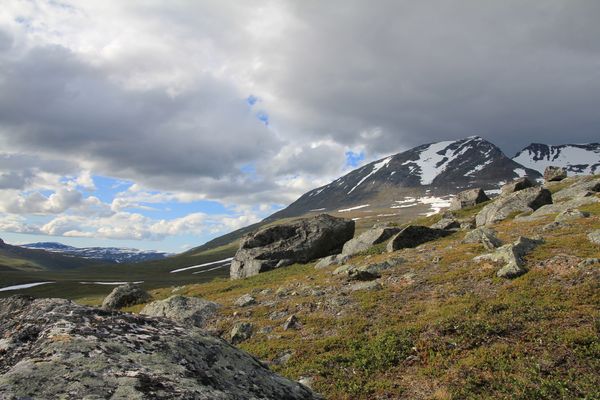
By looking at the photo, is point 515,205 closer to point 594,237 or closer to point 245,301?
point 594,237

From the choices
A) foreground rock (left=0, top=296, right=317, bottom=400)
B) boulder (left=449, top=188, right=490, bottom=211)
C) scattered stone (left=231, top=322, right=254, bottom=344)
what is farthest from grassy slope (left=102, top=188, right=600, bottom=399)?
boulder (left=449, top=188, right=490, bottom=211)

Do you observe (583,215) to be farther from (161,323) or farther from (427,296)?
(161,323)

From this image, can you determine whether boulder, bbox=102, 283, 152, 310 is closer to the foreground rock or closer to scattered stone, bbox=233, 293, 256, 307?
scattered stone, bbox=233, 293, 256, 307

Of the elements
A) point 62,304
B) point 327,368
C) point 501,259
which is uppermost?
point 62,304

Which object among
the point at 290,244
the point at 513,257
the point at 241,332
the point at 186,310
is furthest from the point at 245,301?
the point at 290,244

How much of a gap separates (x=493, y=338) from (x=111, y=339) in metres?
13.8

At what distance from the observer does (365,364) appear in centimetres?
1491

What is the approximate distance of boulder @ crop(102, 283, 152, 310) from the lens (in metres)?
41.8

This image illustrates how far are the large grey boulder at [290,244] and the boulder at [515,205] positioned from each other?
2021cm

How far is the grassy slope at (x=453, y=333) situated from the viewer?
12.6 meters

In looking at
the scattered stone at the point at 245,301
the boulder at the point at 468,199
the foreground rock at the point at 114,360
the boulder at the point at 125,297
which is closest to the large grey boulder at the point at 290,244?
the boulder at the point at 125,297

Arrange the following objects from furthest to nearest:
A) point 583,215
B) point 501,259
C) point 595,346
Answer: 1. point 583,215
2. point 501,259
3. point 595,346

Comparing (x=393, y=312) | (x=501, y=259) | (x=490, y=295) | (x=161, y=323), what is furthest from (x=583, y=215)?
(x=161, y=323)

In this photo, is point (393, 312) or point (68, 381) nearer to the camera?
point (68, 381)
